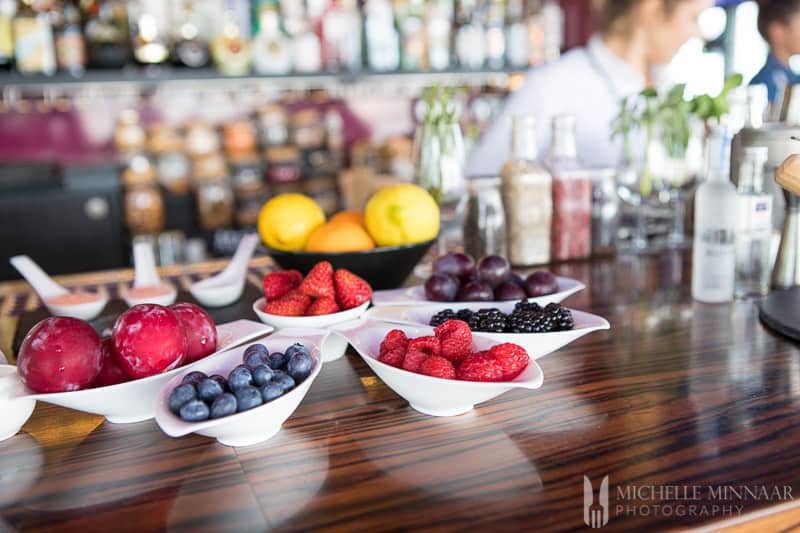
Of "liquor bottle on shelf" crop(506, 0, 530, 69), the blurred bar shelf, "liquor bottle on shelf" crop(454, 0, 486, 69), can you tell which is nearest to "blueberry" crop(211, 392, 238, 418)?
the blurred bar shelf

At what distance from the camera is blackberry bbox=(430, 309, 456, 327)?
3.04ft

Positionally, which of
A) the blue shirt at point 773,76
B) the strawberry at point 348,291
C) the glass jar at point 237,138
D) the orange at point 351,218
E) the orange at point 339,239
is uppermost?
the blue shirt at point 773,76

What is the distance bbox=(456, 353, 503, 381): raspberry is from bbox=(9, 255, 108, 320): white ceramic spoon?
708 mm

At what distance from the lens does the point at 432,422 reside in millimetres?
791

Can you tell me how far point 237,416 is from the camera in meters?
0.68

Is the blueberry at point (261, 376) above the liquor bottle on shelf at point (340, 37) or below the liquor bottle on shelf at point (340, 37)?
below

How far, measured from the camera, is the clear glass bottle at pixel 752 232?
1.21m

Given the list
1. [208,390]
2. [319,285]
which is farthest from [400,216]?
[208,390]

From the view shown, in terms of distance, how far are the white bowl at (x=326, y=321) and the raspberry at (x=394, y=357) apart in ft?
0.55

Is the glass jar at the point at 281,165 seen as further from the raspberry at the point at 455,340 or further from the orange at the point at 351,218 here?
the raspberry at the point at 455,340

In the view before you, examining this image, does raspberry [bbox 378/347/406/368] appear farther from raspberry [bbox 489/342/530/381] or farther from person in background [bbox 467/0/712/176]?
person in background [bbox 467/0/712/176]

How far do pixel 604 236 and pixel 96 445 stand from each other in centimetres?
114

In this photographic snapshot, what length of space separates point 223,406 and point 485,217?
88 centimetres

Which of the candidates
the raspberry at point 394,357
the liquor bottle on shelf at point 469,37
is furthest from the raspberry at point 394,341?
the liquor bottle on shelf at point 469,37
